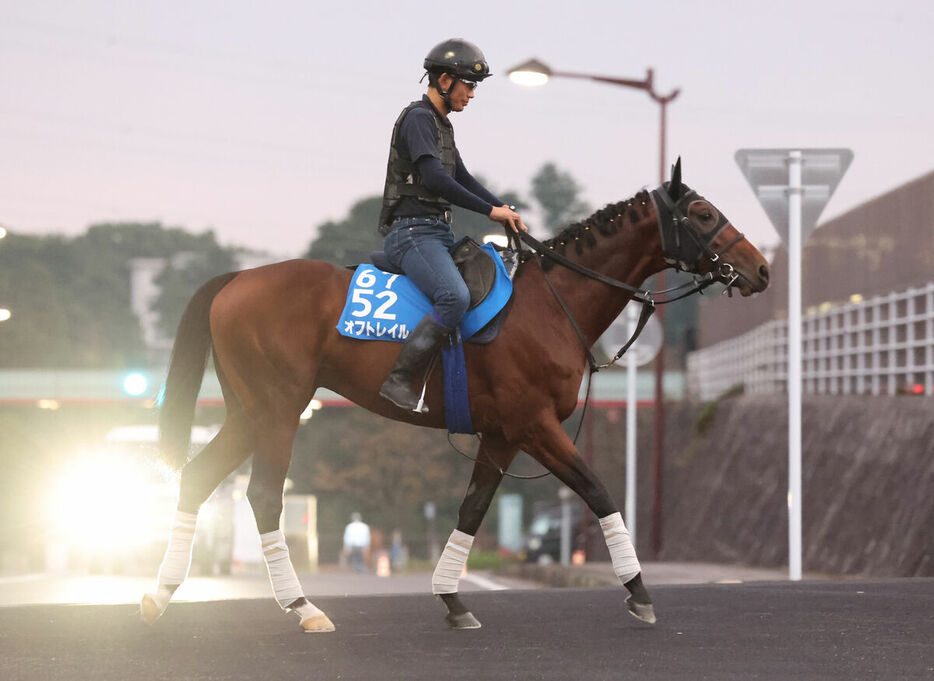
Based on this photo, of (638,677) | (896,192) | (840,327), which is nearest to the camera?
(638,677)

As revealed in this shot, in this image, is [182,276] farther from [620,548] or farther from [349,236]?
[620,548]

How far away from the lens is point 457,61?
877cm

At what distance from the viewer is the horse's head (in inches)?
351

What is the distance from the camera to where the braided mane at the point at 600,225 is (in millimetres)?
8961

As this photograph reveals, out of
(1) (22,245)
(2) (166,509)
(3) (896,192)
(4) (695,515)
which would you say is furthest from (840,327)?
(1) (22,245)

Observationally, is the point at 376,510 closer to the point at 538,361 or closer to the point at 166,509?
the point at 166,509

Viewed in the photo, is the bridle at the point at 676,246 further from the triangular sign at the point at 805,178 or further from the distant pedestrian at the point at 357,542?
the distant pedestrian at the point at 357,542

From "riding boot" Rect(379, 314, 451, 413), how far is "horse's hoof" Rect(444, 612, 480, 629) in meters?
1.13

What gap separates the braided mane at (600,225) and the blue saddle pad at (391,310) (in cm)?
48

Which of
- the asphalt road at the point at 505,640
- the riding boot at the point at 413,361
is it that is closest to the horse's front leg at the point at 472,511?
the asphalt road at the point at 505,640

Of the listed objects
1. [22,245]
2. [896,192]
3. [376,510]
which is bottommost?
[376,510]

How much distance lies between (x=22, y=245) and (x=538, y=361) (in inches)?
5439

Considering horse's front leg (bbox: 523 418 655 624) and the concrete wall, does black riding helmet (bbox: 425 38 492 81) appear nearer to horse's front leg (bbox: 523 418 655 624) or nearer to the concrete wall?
horse's front leg (bbox: 523 418 655 624)

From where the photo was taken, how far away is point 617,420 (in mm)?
63031
